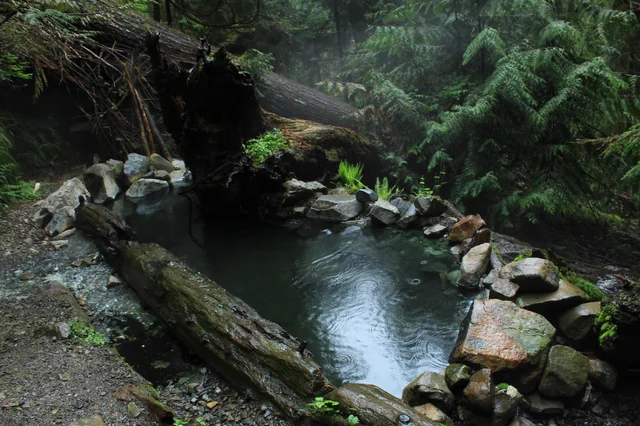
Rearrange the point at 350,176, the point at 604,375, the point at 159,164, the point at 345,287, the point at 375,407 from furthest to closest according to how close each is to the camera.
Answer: the point at 159,164 → the point at 350,176 → the point at 345,287 → the point at 604,375 → the point at 375,407

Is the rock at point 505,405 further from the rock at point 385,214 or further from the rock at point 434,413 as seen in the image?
the rock at point 385,214

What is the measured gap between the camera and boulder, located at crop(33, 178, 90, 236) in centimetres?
581

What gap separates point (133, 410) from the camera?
252 cm

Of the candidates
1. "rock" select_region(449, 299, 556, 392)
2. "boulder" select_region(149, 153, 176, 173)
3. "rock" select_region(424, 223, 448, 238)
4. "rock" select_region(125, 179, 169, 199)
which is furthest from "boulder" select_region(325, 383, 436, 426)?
"boulder" select_region(149, 153, 176, 173)

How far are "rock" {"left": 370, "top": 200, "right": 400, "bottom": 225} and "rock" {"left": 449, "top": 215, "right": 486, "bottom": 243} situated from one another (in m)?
1.03

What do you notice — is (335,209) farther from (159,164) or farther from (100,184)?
(100,184)

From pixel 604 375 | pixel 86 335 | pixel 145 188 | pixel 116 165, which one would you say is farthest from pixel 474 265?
pixel 116 165

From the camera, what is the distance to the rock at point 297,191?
6.77 meters

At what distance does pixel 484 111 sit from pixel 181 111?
194 inches

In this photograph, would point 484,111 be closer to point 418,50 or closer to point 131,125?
point 418,50

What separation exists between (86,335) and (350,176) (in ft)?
17.1

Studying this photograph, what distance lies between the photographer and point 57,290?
4219 mm

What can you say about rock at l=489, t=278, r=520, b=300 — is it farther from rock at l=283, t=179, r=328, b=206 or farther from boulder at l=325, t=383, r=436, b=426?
rock at l=283, t=179, r=328, b=206

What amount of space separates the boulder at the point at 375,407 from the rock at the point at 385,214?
12.2ft
